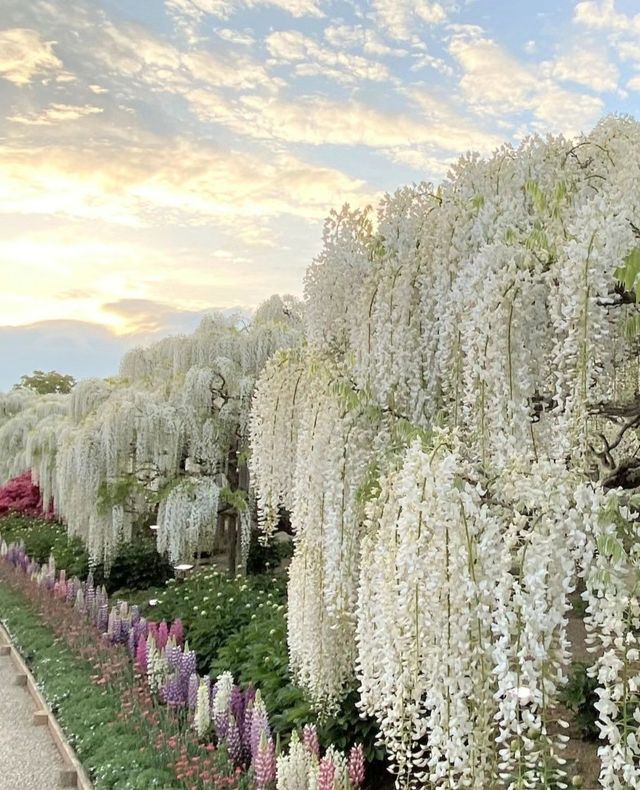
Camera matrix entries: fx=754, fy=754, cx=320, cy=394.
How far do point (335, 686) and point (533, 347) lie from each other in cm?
200

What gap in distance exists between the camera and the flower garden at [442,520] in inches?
85.3

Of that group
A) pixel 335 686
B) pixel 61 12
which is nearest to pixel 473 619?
pixel 335 686

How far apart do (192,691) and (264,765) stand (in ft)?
4.46

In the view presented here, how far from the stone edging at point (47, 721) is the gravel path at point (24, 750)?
0.05m

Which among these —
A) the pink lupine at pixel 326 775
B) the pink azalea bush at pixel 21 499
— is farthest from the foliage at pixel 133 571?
the pink lupine at pixel 326 775

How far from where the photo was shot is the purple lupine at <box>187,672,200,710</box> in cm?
448

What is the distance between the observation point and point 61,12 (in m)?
5.82

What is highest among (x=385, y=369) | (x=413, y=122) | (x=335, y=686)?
(x=413, y=122)

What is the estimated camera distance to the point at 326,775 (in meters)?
2.91

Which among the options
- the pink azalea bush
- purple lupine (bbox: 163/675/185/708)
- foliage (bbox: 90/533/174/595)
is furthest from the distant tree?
purple lupine (bbox: 163/675/185/708)

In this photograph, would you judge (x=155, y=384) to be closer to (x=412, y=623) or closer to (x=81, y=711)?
(x=81, y=711)

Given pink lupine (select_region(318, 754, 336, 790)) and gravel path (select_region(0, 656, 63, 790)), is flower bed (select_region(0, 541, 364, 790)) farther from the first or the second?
gravel path (select_region(0, 656, 63, 790))

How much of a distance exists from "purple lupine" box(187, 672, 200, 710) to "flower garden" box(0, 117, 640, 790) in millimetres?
26

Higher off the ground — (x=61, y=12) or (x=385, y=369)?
(x=61, y=12)
